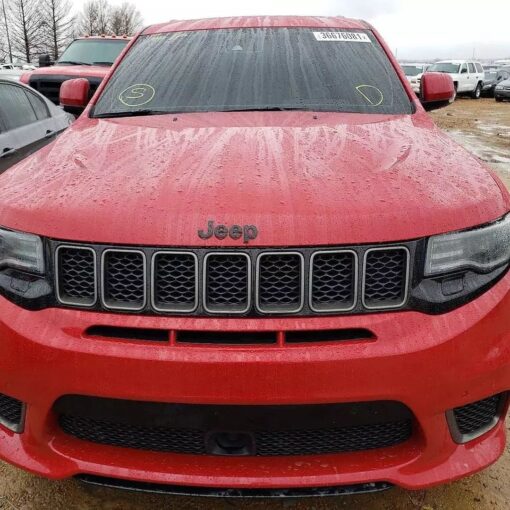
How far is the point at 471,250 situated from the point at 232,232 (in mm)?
729

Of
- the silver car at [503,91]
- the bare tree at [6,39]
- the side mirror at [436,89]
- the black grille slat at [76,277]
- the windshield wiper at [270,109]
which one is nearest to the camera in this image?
the black grille slat at [76,277]

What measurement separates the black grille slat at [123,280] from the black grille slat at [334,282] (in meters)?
0.49

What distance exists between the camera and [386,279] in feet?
5.28

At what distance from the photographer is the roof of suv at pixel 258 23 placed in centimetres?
327

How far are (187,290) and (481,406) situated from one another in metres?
0.98

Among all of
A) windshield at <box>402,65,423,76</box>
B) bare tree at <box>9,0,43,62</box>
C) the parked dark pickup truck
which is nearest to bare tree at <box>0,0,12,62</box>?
bare tree at <box>9,0,43,62</box>

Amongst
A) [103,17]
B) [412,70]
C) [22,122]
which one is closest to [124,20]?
[103,17]

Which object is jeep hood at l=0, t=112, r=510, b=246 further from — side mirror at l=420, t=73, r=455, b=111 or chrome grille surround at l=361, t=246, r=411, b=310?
side mirror at l=420, t=73, r=455, b=111

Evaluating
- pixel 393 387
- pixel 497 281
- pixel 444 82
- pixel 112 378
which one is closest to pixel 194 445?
pixel 112 378

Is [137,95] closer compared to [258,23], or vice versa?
[137,95]

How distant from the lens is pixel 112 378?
5.05 feet

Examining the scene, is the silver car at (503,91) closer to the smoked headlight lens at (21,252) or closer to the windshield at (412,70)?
the windshield at (412,70)

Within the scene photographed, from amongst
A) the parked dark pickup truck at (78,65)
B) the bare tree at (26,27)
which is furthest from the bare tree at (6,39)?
the parked dark pickup truck at (78,65)

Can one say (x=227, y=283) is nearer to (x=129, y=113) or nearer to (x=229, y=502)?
(x=229, y=502)
